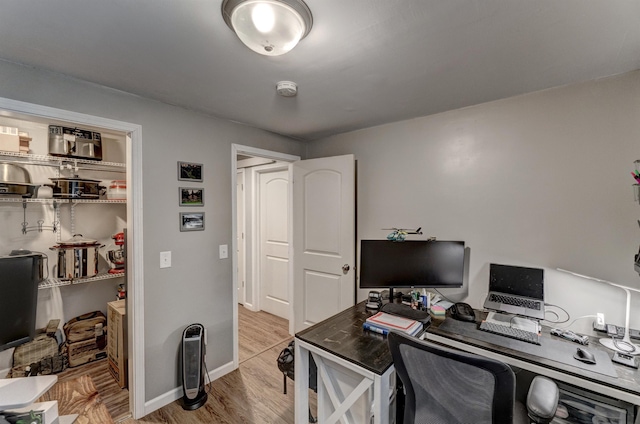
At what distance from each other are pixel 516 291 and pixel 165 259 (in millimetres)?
2564

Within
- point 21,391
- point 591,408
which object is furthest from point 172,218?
point 591,408

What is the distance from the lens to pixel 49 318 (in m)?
2.60

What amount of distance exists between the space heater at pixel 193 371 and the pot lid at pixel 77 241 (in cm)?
137

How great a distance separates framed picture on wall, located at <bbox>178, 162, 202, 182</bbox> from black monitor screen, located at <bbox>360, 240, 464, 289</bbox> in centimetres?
144

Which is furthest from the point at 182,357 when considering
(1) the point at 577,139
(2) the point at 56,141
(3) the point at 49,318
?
(1) the point at 577,139

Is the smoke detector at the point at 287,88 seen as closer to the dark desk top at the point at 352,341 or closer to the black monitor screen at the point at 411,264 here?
the black monitor screen at the point at 411,264

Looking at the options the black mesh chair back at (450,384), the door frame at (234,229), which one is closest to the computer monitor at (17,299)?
the door frame at (234,229)

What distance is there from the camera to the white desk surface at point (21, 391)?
0.90 meters

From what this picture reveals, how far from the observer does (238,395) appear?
86.4 inches

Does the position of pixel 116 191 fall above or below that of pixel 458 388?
above

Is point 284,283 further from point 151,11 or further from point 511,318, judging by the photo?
point 151,11

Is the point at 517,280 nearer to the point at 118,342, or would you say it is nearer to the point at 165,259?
the point at 165,259

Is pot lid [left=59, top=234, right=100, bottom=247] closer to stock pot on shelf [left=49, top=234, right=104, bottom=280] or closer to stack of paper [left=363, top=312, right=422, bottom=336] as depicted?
stock pot on shelf [left=49, top=234, right=104, bottom=280]

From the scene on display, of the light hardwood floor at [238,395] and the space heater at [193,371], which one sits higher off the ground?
the space heater at [193,371]
